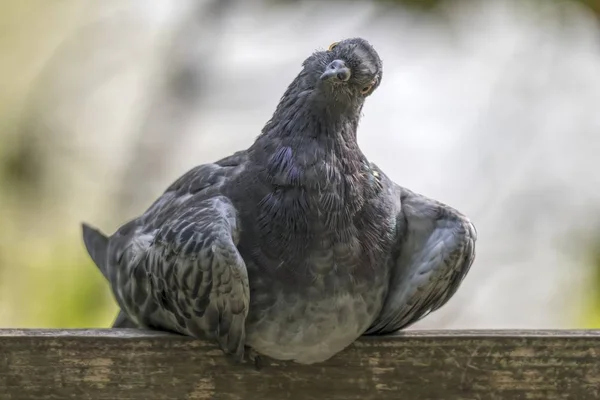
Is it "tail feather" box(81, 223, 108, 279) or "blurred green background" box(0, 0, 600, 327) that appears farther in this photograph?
"blurred green background" box(0, 0, 600, 327)

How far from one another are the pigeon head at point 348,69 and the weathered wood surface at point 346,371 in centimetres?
50

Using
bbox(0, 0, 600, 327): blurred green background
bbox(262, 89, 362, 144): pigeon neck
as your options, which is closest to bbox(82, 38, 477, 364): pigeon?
bbox(262, 89, 362, 144): pigeon neck

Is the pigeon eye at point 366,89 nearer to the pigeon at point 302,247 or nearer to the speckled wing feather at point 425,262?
the pigeon at point 302,247

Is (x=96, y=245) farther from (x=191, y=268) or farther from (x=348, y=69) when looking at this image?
(x=348, y=69)

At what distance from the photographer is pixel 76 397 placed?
1.68m

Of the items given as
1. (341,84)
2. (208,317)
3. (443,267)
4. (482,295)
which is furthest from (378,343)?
(482,295)

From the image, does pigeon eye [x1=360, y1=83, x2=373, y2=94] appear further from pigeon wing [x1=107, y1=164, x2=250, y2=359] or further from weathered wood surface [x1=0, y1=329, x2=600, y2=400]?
weathered wood surface [x1=0, y1=329, x2=600, y2=400]

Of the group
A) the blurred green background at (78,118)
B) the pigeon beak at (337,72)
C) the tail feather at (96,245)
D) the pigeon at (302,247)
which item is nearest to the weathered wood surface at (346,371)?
the pigeon at (302,247)

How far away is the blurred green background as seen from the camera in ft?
11.1

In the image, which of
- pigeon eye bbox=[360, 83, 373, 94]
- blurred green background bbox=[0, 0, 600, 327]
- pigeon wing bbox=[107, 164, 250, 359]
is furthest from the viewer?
blurred green background bbox=[0, 0, 600, 327]

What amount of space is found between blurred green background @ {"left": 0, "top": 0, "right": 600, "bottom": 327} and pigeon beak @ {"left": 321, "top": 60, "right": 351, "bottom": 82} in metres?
1.63

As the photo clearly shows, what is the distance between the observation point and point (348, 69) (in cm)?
168

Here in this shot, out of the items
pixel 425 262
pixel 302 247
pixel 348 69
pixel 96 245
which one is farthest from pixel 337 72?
pixel 96 245

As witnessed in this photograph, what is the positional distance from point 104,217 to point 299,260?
1.81 meters
